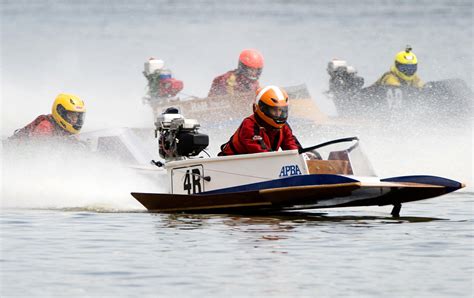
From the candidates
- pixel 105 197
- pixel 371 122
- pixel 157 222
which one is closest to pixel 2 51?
pixel 371 122

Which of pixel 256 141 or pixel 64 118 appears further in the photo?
pixel 64 118

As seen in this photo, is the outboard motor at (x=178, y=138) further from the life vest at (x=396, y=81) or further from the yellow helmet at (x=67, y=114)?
the life vest at (x=396, y=81)

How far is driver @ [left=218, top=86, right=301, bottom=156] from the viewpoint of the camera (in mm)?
12188

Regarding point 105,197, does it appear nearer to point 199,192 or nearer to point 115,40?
point 199,192

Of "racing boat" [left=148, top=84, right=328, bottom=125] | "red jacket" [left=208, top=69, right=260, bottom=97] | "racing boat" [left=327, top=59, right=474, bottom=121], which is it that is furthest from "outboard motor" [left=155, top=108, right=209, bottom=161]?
"racing boat" [left=327, top=59, right=474, bottom=121]

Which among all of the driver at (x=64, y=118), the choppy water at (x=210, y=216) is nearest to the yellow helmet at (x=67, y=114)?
the driver at (x=64, y=118)

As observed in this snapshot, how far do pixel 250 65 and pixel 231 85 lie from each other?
45 centimetres

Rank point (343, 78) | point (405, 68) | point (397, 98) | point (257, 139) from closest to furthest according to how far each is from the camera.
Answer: point (257, 139)
point (397, 98)
point (405, 68)
point (343, 78)

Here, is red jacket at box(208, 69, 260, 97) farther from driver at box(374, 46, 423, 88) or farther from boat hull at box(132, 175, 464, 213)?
boat hull at box(132, 175, 464, 213)

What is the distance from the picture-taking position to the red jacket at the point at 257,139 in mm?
12164

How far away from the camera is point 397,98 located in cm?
2239

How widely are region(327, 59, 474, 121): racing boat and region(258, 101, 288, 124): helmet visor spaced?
31.0 ft

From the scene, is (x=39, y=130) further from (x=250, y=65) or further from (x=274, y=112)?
(x=250, y=65)

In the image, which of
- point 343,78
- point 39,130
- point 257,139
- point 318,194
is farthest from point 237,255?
point 343,78
